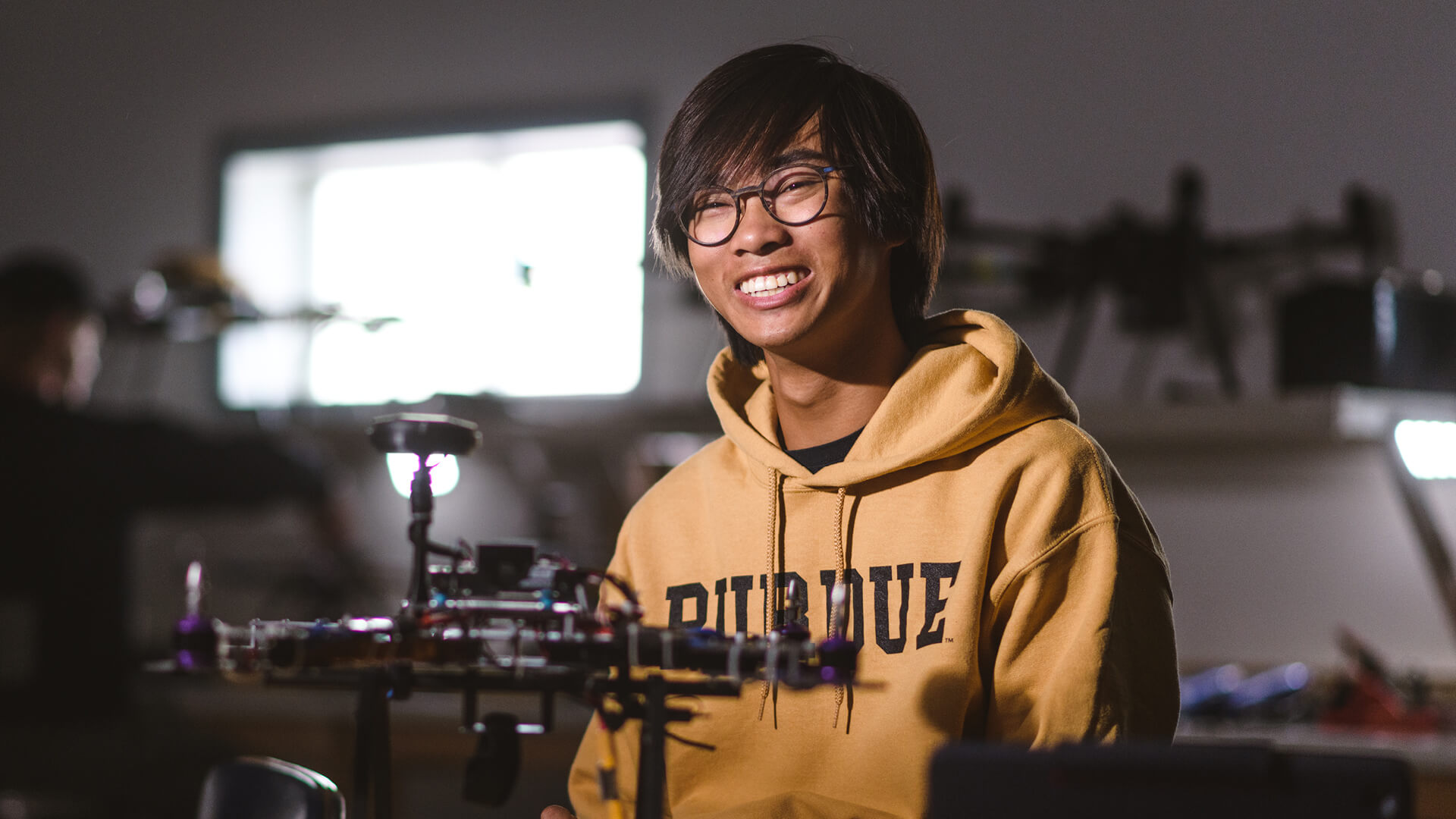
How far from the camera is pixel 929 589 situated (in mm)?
1004

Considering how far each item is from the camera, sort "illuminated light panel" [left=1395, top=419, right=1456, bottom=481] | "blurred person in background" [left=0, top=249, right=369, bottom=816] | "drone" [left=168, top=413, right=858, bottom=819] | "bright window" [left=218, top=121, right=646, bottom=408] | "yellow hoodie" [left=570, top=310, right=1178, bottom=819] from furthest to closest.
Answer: "bright window" [left=218, top=121, right=646, bottom=408] < "illuminated light panel" [left=1395, top=419, right=1456, bottom=481] < "blurred person in background" [left=0, top=249, right=369, bottom=816] < "yellow hoodie" [left=570, top=310, right=1178, bottom=819] < "drone" [left=168, top=413, right=858, bottom=819]

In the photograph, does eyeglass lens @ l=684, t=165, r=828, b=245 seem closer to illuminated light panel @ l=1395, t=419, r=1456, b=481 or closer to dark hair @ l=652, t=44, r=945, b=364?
dark hair @ l=652, t=44, r=945, b=364

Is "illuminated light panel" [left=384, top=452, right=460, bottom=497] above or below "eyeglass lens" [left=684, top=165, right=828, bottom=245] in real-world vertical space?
below

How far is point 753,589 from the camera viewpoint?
3.64ft

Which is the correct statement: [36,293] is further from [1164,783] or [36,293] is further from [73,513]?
[1164,783]

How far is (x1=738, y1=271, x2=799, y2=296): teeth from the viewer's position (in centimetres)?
104

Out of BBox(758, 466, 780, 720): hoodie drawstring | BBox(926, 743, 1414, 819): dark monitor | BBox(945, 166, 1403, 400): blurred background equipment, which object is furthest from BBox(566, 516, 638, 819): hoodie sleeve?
BBox(945, 166, 1403, 400): blurred background equipment

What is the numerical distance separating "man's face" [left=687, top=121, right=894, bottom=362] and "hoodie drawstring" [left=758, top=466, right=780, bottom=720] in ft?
0.43

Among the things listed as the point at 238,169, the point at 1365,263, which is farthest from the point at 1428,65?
the point at 238,169

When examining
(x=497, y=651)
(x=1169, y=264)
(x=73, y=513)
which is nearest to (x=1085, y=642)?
(x=497, y=651)

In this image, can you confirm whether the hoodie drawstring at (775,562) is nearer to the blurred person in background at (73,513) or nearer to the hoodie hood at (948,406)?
the hoodie hood at (948,406)

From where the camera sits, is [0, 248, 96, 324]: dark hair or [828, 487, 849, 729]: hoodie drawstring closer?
[828, 487, 849, 729]: hoodie drawstring

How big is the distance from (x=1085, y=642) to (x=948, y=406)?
24 centimetres

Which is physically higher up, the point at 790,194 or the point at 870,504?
the point at 790,194
